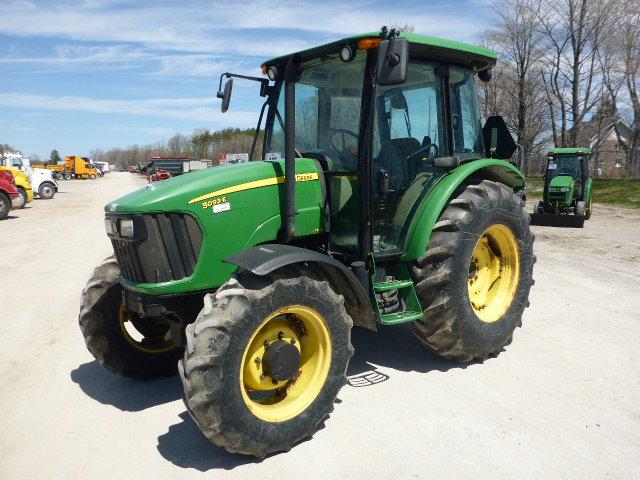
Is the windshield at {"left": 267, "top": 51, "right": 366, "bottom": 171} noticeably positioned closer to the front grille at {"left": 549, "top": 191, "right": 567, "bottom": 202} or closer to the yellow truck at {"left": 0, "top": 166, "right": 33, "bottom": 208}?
the front grille at {"left": 549, "top": 191, "right": 567, "bottom": 202}

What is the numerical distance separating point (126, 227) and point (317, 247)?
1.42 metres

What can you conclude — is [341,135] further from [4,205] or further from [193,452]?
[4,205]

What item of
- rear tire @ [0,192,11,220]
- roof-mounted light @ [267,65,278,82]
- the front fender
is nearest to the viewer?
the front fender

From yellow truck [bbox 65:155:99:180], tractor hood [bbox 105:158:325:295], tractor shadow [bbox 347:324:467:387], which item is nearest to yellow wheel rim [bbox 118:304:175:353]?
tractor hood [bbox 105:158:325:295]

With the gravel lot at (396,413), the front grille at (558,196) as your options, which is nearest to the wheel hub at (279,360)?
the gravel lot at (396,413)

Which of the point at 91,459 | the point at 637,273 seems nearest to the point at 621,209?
the point at 637,273

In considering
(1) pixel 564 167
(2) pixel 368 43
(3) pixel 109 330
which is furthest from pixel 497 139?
(1) pixel 564 167

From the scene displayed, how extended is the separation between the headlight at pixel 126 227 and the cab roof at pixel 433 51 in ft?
5.58

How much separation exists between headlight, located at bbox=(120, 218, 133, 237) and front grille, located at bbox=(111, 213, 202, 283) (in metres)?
0.04

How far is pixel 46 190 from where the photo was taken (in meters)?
26.4

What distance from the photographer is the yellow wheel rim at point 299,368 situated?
3.26 metres

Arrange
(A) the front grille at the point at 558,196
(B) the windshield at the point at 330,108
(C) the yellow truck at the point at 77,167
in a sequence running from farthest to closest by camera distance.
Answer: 1. (C) the yellow truck at the point at 77,167
2. (A) the front grille at the point at 558,196
3. (B) the windshield at the point at 330,108

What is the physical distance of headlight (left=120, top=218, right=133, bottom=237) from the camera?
343cm

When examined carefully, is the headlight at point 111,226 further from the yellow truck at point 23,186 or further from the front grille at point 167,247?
the yellow truck at point 23,186
